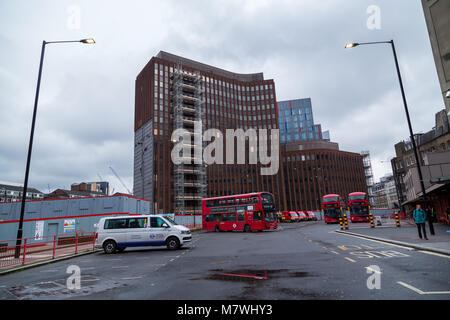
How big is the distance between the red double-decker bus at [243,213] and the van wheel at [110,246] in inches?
591

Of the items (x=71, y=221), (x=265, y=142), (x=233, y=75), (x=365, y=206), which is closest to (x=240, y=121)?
(x=265, y=142)

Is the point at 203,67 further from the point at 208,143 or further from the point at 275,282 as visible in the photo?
the point at 275,282

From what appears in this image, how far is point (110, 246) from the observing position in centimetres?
1491

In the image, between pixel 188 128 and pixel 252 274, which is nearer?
pixel 252 274

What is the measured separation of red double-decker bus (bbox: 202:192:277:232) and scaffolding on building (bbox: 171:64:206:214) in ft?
115

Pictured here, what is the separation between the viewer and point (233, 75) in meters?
99.4

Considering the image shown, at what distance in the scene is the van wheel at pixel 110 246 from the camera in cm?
1484

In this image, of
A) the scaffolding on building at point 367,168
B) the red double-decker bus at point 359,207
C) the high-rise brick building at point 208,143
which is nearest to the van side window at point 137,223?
the red double-decker bus at point 359,207

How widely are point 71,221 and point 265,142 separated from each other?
69.5m

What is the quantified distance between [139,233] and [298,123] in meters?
119

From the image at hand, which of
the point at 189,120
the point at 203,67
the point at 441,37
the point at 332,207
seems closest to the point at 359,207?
the point at 332,207

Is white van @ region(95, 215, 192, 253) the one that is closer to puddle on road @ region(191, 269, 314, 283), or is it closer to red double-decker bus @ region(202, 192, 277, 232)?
puddle on road @ region(191, 269, 314, 283)

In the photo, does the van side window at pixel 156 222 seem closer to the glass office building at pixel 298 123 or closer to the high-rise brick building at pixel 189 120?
the high-rise brick building at pixel 189 120

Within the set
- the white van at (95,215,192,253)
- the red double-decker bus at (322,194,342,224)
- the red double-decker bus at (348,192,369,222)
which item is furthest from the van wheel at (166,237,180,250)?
the red double-decker bus at (322,194,342,224)
